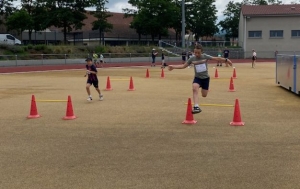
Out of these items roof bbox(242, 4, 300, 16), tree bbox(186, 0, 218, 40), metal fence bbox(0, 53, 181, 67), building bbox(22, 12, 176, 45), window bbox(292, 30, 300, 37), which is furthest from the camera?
tree bbox(186, 0, 218, 40)

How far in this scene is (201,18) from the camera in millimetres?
78562

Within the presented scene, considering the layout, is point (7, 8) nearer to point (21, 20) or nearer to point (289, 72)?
point (21, 20)

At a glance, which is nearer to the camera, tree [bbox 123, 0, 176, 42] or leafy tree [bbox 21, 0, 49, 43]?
leafy tree [bbox 21, 0, 49, 43]

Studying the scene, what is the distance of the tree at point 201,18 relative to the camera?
7788cm

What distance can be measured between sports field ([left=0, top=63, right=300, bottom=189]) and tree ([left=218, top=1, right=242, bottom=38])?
254 feet

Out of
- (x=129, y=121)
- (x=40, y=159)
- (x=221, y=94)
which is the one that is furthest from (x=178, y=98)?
(x=40, y=159)

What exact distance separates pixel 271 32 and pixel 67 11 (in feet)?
97.1

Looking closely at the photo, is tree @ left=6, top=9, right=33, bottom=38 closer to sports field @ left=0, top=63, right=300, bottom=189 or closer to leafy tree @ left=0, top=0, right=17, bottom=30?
leafy tree @ left=0, top=0, right=17, bottom=30

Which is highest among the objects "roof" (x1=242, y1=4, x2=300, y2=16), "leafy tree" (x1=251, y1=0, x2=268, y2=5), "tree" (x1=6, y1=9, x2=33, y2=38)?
"leafy tree" (x1=251, y1=0, x2=268, y2=5)

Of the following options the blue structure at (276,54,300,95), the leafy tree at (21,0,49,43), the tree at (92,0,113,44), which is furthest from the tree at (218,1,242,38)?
the blue structure at (276,54,300,95)

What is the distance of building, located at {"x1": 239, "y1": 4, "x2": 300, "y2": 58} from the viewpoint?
200 ft

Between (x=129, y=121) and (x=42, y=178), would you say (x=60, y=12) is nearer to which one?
(x=129, y=121)

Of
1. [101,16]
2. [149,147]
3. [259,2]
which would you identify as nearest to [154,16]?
[101,16]

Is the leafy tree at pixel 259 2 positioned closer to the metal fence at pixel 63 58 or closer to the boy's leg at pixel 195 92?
the metal fence at pixel 63 58
